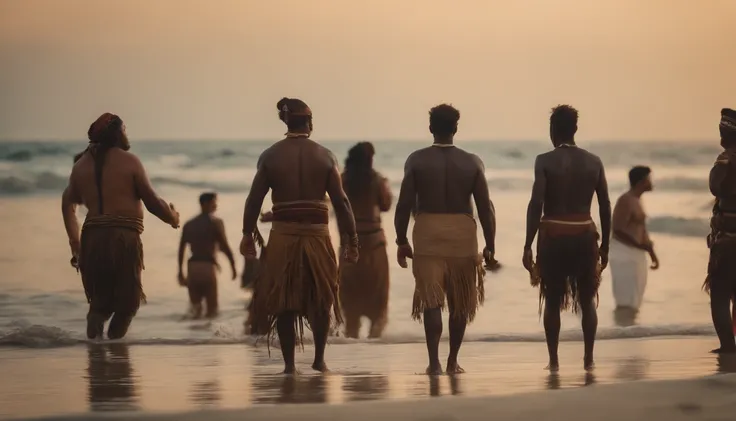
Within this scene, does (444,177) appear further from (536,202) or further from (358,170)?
(358,170)

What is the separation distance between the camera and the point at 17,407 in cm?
788

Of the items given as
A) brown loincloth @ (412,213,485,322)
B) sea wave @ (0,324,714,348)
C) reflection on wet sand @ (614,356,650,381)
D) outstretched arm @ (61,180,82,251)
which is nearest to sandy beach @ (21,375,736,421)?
reflection on wet sand @ (614,356,650,381)

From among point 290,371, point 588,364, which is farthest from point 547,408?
point 588,364

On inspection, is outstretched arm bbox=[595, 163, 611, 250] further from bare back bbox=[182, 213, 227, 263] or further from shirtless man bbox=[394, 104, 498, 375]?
bare back bbox=[182, 213, 227, 263]

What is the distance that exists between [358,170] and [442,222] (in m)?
3.66

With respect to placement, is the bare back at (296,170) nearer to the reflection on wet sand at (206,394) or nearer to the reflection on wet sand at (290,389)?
the reflection on wet sand at (290,389)

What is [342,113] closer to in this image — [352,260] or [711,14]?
[711,14]

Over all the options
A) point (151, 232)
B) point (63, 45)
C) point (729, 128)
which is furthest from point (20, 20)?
point (729, 128)

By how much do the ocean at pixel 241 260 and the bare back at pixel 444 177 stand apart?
5.12 ft

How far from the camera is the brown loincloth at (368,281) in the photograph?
13.3 meters

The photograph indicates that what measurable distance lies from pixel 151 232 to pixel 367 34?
8638 millimetres

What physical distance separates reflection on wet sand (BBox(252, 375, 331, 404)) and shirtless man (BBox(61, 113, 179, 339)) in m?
1.58

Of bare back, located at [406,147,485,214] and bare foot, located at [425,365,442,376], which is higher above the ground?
bare back, located at [406,147,485,214]

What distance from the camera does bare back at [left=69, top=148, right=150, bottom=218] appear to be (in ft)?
34.3
